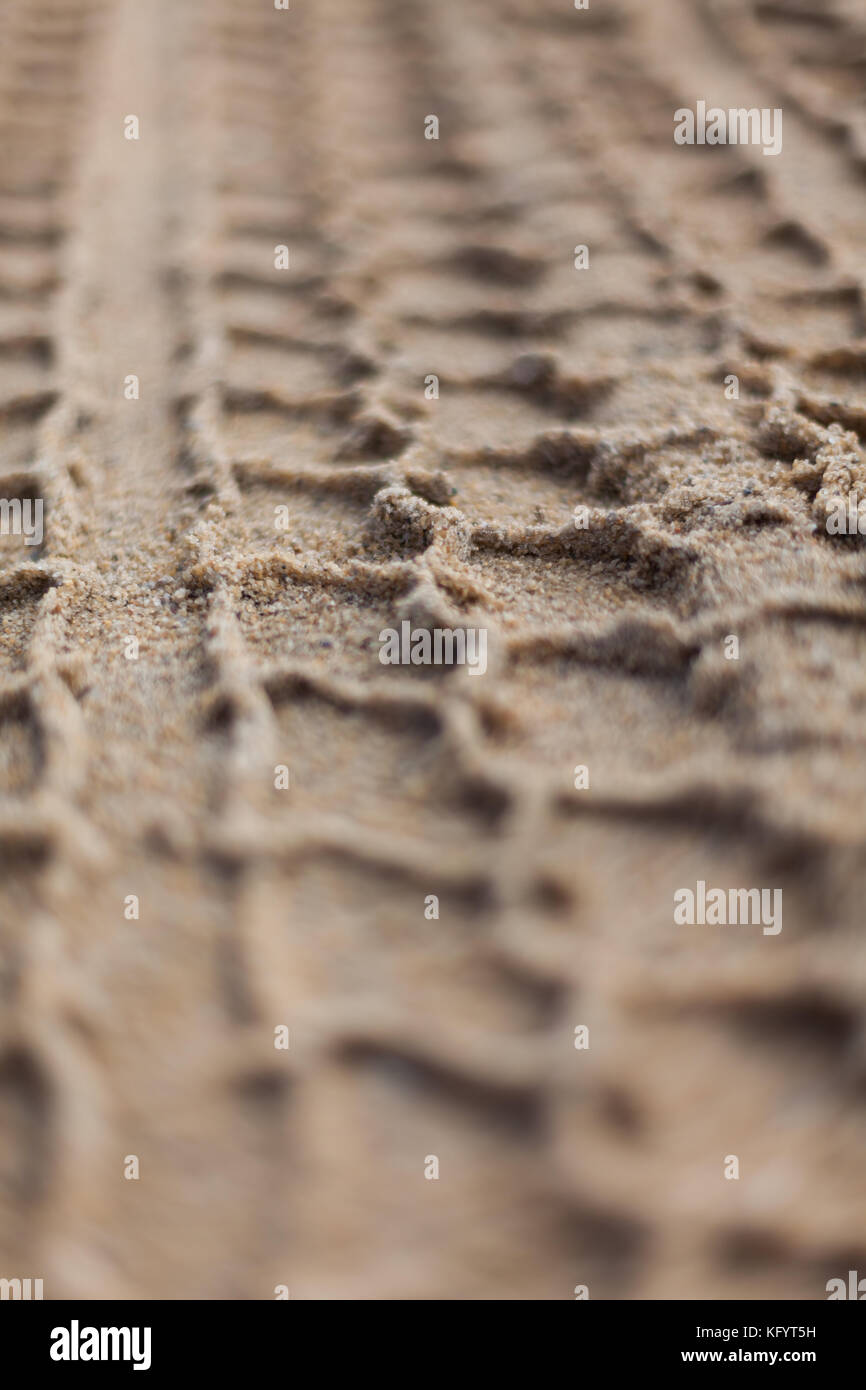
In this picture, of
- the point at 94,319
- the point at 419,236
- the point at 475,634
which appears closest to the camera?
the point at 475,634

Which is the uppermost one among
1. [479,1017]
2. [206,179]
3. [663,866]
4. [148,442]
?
[206,179]

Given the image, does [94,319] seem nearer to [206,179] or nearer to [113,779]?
[206,179]

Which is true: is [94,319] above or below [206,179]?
below

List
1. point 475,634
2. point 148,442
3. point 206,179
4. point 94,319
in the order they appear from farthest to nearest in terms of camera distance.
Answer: point 206,179 → point 94,319 → point 148,442 → point 475,634

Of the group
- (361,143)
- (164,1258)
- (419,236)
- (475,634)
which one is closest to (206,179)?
(361,143)

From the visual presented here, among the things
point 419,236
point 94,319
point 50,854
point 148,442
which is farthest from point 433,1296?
point 419,236

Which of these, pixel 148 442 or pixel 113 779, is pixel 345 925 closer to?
pixel 113 779

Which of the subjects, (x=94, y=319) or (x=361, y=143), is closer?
(x=94, y=319)
